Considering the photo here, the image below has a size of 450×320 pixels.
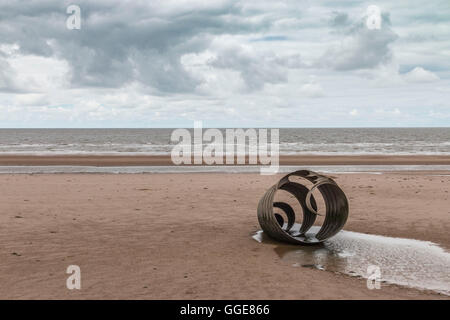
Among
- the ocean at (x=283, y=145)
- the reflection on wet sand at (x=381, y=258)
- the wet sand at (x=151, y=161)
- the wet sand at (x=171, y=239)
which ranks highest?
the ocean at (x=283, y=145)

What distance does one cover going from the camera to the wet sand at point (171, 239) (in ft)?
19.6

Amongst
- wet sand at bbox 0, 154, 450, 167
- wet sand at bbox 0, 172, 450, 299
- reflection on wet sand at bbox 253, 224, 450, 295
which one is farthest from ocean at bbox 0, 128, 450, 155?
reflection on wet sand at bbox 253, 224, 450, 295

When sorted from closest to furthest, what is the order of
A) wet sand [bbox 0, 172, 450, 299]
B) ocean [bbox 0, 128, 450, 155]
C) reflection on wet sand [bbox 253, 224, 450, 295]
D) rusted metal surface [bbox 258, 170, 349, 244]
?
wet sand [bbox 0, 172, 450, 299] < reflection on wet sand [bbox 253, 224, 450, 295] < rusted metal surface [bbox 258, 170, 349, 244] < ocean [bbox 0, 128, 450, 155]

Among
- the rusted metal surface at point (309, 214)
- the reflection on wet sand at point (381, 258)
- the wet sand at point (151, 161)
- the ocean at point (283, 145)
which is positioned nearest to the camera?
the reflection on wet sand at point (381, 258)

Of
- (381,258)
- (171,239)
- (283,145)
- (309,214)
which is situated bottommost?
(381,258)

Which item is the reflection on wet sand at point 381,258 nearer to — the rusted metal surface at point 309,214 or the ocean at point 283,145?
the rusted metal surface at point 309,214

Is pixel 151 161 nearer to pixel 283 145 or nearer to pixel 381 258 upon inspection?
pixel 381 258

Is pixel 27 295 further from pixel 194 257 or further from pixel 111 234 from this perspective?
pixel 111 234

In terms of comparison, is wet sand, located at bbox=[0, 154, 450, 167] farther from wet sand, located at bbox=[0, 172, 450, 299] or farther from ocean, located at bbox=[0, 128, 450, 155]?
wet sand, located at bbox=[0, 172, 450, 299]

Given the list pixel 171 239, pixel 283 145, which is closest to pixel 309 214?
pixel 171 239

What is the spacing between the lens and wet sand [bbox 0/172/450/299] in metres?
5.96

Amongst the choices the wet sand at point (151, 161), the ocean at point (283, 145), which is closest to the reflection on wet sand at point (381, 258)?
the wet sand at point (151, 161)

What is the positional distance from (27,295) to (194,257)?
2.72m

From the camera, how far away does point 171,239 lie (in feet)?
28.6
